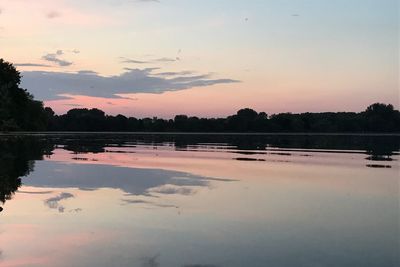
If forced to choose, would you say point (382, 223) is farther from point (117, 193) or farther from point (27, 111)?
point (27, 111)

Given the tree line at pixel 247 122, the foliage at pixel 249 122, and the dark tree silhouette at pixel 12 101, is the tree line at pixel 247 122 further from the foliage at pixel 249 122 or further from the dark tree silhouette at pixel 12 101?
the dark tree silhouette at pixel 12 101

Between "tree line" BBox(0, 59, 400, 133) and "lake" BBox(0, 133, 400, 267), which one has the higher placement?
"tree line" BBox(0, 59, 400, 133)

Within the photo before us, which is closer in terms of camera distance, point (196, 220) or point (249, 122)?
point (196, 220)

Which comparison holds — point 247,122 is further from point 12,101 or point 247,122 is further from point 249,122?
point 12,101

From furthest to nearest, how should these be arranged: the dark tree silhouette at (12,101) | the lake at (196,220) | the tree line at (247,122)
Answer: the tree line at (247,122), the dark tree silhouette at (12,101), the lake at (196,220)

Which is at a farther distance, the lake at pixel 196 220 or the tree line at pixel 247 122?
the tree line at pixel 247 122

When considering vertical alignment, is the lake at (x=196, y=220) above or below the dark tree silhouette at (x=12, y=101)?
below

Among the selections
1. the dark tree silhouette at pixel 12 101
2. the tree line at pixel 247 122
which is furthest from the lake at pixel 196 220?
the tree line at pixel 247 122

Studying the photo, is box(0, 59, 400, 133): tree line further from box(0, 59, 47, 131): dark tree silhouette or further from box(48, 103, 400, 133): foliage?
box(0, 59, 47, 131): dark tree silhouette

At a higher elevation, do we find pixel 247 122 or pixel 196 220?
pixel 247 122

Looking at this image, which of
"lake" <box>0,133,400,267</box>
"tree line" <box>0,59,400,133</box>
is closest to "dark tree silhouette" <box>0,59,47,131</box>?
"lake" <box>0,133,400,267</box>

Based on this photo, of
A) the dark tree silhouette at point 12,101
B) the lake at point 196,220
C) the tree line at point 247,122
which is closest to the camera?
the lake at point 196,220

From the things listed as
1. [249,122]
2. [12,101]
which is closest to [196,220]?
[12,101]

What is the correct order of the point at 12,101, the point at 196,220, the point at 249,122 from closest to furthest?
1. the point at 196,220
2. the point at 12,101
3. the point at 249,122
